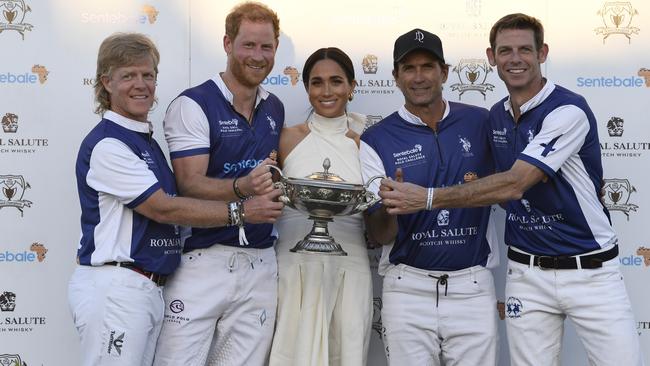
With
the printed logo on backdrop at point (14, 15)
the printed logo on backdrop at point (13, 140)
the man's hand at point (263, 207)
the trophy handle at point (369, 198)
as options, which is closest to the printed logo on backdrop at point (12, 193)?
the printed logo on backdrop at point (13, 140)

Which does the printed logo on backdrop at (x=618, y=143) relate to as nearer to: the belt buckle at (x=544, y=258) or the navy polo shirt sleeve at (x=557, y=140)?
the navy polo shirt sleeve at (x=557, y=140)

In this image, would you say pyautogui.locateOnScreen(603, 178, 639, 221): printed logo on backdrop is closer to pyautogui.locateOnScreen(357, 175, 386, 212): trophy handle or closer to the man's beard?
pyautogui.locateOnScreen(357, 175, 386, 212): trophy handle

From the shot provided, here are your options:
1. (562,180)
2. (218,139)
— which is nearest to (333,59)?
(218,139)

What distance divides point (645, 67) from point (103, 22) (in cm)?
307

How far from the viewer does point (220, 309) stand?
3.98m

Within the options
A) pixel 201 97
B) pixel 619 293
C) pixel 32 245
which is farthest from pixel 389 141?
pixel 32 245

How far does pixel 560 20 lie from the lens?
4660mm

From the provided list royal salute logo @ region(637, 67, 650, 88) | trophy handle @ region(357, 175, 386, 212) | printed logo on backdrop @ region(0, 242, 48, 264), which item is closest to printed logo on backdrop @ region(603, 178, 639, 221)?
royal salute logo @ region(637, 67, 650, 88)

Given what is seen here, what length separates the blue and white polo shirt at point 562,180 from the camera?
378cm

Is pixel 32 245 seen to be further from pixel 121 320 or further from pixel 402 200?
pixel 402 200

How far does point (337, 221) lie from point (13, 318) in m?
1.97

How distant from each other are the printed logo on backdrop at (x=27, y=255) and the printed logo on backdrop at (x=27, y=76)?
3.03ft

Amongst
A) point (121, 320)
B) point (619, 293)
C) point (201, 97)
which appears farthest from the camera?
point (201, 97)

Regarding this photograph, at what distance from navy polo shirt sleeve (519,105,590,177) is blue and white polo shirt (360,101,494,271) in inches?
15.1
